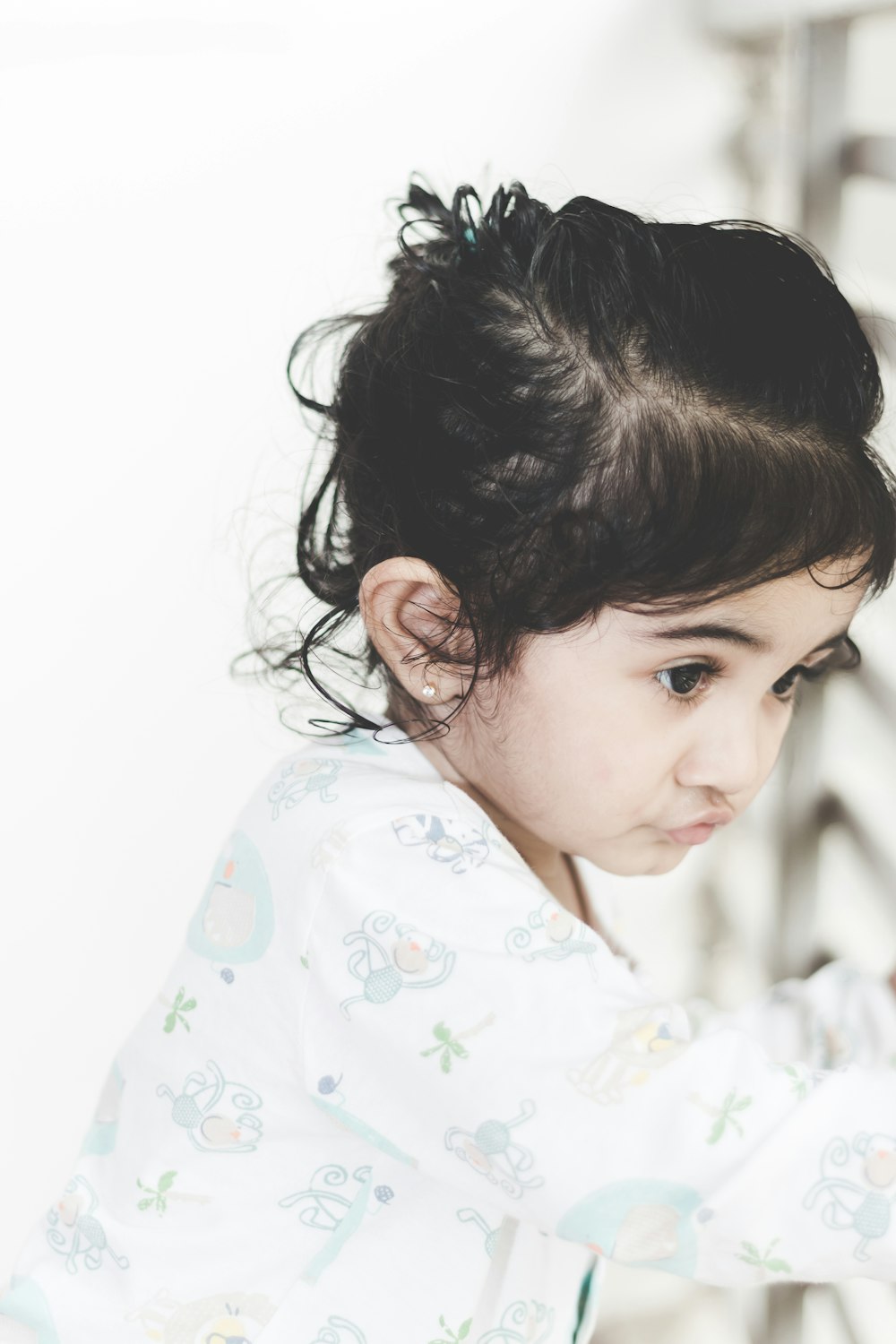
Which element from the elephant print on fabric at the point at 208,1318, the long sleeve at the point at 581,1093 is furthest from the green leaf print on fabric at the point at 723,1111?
the elephant print on fabric at the point at 208,1318

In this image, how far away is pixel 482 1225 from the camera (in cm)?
80

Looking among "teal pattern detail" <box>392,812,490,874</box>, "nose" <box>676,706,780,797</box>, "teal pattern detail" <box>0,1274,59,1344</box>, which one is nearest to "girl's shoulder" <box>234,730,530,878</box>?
"teal pattern detail" <box>392,812,490,874</box>

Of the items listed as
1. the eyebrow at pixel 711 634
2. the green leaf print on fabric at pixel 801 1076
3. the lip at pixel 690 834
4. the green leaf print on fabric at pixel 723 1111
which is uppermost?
the eyebrow at pixel 711 634

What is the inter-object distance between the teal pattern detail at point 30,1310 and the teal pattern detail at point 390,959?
31 cm

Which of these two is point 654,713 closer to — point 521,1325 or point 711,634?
point 711,634

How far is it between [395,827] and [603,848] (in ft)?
0.48

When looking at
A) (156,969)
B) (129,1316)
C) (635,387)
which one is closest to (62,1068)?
(156,969)

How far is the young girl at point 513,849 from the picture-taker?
64 cm

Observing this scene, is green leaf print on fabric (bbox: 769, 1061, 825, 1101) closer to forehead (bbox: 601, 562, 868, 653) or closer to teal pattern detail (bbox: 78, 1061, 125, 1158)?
forehead (bbox: 601, 562, 868, 653)

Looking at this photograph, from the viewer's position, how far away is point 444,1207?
2.60 ft

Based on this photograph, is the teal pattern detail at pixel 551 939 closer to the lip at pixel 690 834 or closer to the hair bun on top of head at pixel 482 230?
the lip at pixel 690 834

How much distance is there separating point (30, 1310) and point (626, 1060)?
44cm

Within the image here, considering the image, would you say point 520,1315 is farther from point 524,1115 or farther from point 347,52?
point 347,52

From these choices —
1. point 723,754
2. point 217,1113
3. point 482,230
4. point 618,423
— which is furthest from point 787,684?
point 217,1113
